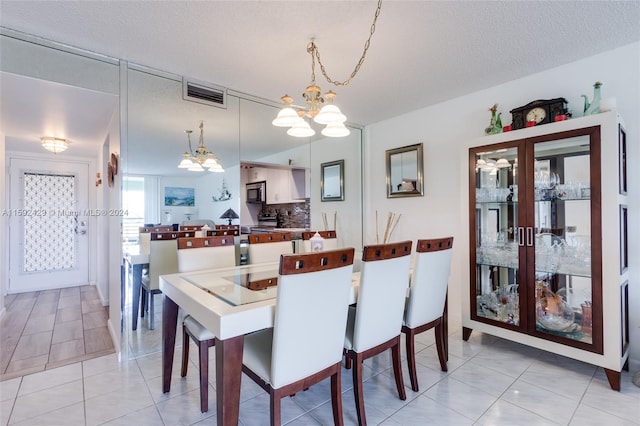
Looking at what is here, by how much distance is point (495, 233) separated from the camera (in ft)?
8.97

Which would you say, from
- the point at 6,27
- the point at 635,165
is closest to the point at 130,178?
the point at 6,27

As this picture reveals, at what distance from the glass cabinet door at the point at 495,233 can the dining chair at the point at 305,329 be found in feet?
5.85

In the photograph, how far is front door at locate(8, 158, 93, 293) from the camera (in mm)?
4371

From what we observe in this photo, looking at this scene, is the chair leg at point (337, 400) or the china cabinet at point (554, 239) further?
the china cabinet at point (554, 239)

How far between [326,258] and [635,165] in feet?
8.48

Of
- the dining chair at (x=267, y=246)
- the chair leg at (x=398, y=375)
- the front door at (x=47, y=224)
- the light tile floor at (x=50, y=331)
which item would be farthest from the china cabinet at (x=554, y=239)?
the front door at (x=47, y=224)

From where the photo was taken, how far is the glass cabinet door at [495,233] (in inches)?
103

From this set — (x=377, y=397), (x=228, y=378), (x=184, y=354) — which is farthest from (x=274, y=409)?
(x=184, y=354)

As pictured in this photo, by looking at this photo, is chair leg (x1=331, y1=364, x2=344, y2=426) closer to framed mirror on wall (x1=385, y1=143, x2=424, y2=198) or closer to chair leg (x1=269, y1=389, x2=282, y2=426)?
chair leg (x1=269, y1=389, x2=282, y2=426)

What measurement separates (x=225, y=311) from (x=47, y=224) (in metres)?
4.88

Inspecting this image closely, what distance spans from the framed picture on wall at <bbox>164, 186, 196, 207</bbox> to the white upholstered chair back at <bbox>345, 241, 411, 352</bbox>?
2.09 m

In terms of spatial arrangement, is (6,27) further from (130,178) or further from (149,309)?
(149,309)

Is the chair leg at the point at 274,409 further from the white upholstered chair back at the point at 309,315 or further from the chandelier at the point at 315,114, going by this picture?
the chandelier at the point at 315,114

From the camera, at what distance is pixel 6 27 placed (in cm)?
208
